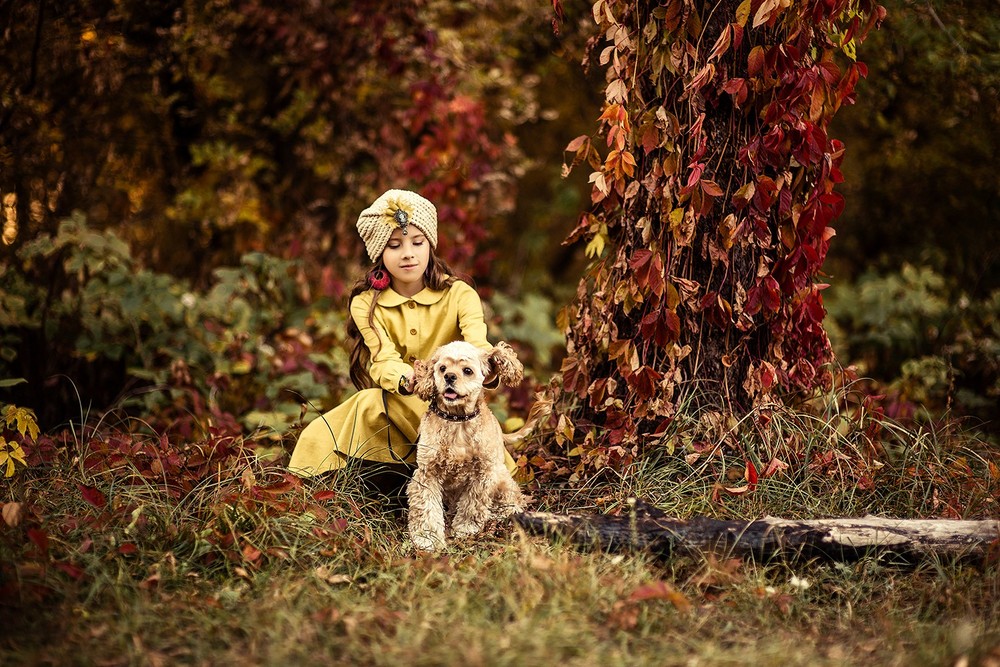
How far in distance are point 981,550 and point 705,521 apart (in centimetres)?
99

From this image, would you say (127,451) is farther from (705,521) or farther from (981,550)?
(981,550)

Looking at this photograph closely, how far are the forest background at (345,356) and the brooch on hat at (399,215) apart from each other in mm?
723

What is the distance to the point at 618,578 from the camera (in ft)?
9.56

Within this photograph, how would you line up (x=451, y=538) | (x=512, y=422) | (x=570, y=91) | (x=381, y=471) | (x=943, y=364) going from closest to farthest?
(x=451, y=538) < (x=381, y=471) < (x=512, y=422) < (x=943, y=364) < (x=570, y=91)

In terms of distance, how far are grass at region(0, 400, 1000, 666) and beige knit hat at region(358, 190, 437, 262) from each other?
1.03 m

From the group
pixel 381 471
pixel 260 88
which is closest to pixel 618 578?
pixel 381 471

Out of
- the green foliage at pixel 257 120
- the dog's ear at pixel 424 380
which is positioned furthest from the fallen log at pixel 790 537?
the green foliage at pixel 257 120

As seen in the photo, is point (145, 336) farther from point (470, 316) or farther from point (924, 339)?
point (924, 339)

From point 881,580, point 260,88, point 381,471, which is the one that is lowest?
point 881,580

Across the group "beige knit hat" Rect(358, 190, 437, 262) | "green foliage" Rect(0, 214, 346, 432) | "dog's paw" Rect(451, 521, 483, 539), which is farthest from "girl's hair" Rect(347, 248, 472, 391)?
"green foliage" Rect(0, 214, 346, 432)

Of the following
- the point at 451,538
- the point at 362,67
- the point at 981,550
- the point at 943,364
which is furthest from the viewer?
the point at 362,67

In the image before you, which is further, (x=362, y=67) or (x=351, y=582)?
(x=362, y=67)

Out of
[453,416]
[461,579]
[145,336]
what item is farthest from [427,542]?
[145,336]

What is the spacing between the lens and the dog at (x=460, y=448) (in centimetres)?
320
